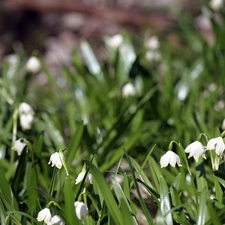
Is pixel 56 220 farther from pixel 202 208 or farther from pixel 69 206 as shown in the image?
pixel 202 208

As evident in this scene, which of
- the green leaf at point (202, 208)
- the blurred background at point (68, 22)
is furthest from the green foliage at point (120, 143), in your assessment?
the blurred background at point (68, 22)

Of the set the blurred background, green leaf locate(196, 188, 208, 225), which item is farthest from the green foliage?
the blurred background

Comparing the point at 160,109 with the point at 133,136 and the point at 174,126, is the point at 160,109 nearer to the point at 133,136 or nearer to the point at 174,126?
the point at 174,126

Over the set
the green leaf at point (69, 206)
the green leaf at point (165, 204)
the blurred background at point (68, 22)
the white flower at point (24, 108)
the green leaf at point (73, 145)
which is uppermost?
the green leaf at point (69, 206)

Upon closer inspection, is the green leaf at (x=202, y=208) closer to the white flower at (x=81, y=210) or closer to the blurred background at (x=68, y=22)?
the white flower at (x=81, y=210)

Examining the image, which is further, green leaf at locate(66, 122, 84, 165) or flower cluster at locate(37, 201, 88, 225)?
green leaf at locate(66, 122, 84, 165)

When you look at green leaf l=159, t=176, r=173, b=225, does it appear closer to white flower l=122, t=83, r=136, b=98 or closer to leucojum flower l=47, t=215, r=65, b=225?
leucojum flower l=47, t=215, r=65, b=225

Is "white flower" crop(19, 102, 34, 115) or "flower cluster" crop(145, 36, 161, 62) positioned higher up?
"white flower" crop(19, 102, 34, 115)

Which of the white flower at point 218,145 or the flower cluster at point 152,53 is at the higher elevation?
the white flower at point 218,145

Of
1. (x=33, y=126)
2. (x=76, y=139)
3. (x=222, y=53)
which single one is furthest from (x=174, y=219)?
(x=222, y=53)
